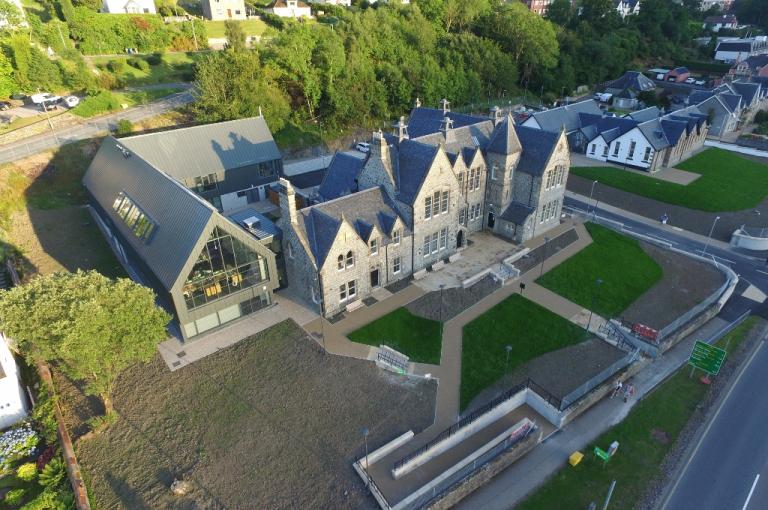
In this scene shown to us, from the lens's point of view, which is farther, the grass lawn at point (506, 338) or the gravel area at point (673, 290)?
the gravel area at point (673, 290)

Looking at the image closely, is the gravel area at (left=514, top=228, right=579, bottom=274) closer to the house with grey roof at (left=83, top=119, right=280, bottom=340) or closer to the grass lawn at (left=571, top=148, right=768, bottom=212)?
the grass lawn at (left=571, top=148, right=768, bottom=212)

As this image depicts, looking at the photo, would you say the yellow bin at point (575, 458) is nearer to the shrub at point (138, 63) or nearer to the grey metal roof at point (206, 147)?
the grey metal roof at point (206, 147)

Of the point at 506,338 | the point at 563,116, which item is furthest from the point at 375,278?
the point at 563,116

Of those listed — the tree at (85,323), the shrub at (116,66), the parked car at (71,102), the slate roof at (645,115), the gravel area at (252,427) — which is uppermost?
the shrub at (116,66)

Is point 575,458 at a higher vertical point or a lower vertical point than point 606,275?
lower

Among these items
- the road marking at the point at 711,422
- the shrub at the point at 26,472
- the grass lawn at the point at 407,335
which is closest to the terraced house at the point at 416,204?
the grass lawn at the point at 407,335

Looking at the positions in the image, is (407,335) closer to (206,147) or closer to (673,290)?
(673,290)
